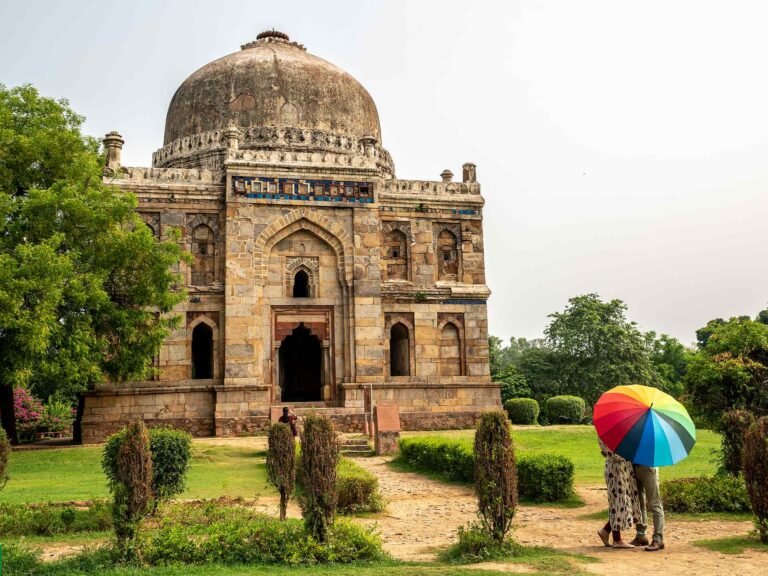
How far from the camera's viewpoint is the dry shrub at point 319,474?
23.8ft

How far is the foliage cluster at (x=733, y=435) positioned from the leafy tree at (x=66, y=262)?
11399mm

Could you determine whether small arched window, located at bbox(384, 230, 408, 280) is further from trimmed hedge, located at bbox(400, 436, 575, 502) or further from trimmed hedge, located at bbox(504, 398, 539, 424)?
trimmed hedge, located at bbox(400, 436, 575, 502)

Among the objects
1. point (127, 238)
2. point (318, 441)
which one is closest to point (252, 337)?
point (127, 238)

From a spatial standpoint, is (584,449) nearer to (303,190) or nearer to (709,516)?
(709,516)

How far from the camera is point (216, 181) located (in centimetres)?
2130

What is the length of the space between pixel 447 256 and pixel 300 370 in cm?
593

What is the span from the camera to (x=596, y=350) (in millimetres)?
31859

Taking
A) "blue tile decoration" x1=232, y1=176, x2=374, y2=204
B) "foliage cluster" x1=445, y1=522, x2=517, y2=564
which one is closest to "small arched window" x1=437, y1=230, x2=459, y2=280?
"blue tile decoration" x1=232, y1=176, x2=374, y2=204

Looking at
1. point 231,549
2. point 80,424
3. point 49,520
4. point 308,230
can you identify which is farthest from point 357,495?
point 308,230

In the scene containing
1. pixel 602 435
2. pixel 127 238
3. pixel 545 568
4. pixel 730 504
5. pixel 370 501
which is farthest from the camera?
pixel 127 238

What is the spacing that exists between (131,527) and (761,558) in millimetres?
5617

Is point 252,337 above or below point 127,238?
below

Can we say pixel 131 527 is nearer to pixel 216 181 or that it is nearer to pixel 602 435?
pixel 602 435

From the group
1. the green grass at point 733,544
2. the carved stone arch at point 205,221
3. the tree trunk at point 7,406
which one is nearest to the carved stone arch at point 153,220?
the carved stone arch at point 205,221
